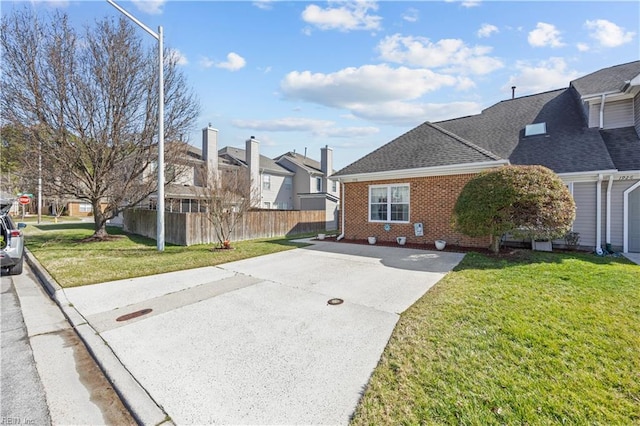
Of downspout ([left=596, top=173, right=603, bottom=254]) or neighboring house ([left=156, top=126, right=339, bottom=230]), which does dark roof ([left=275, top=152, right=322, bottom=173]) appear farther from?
downspout ([left=596, top=173, right=603, bottom=254])

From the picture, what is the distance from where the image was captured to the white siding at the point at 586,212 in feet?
32.7

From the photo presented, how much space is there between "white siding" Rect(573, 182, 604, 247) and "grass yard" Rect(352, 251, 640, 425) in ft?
18.3

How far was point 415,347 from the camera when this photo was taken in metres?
3.46

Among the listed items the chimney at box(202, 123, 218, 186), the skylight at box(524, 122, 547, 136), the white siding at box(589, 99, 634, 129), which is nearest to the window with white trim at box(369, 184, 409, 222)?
the skylight at box(524, 122, 547, 136)

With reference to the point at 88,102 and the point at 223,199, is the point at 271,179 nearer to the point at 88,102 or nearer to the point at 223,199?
the point at 88,102

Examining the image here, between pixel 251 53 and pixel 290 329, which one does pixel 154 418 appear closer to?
pixel 290 329

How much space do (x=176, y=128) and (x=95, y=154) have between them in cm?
361

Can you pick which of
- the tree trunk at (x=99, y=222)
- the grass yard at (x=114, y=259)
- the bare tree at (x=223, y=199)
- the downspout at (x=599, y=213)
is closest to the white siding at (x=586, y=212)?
the downspout at (x=599, y=213)

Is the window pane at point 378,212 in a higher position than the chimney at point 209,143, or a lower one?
lower

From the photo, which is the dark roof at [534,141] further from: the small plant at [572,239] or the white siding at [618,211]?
the small plant at [572,239]

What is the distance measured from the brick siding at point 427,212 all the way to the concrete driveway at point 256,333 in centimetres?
289

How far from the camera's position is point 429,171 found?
414 inches

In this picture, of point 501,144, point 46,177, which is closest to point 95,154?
point 46,177

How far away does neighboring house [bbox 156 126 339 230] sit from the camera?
23.0 meters
